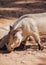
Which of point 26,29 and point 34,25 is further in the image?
point 34,25

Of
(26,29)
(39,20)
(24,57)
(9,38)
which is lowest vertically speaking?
(24,57)

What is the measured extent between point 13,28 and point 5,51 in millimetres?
676

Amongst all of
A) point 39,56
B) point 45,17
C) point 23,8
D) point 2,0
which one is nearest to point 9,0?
point 2,0

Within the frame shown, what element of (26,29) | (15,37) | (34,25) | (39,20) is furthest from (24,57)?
(39,20)

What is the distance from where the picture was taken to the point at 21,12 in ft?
41.7

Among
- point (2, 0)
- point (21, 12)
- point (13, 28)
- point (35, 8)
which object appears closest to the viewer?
point (13, 28)

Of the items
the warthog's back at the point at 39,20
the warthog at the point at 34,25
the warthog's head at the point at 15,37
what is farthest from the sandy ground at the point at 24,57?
the warthog's back at the point at 39,20

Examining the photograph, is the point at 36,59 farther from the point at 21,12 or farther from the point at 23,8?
the point at 23,8

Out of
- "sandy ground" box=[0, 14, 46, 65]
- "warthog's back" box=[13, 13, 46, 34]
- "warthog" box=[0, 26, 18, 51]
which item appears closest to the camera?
"sandy ground" box=[0, 14, 46, 65]

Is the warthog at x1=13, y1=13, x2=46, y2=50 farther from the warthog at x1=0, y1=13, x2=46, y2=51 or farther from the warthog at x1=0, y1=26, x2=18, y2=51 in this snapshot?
the warthog at x1=0, y1=26, x2=18, y2=51

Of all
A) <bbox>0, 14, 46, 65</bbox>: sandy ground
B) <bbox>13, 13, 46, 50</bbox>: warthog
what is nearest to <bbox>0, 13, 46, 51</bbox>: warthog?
<bbox>13, 13, 46, 50</bbox>: warthog

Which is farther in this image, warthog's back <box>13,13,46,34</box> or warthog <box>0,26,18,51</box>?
warthog's back <box>13,13,46,34</box>

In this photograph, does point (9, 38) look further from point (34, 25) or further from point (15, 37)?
point (34, 25)

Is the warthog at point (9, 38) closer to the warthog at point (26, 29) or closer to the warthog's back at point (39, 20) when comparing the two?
the warthog at point (26, 29)
